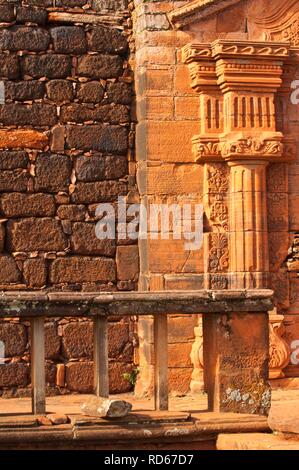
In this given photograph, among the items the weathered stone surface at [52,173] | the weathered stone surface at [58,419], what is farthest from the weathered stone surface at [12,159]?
the weathered stone surface at [58,419]

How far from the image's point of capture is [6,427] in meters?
7.27

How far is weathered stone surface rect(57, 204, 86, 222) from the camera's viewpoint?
34.8ft

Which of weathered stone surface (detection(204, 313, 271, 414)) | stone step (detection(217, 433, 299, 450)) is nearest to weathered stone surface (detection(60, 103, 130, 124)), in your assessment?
weathered stone surface (detection(204, 313, 271, 414))

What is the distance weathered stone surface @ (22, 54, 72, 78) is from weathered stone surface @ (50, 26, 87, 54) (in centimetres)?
8

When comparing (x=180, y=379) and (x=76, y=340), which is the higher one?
(x=76, y=340)

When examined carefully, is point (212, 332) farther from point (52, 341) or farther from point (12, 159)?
point (12, 159)

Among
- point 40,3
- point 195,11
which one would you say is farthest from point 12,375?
point 195,11

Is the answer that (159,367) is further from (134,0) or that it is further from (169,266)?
(134,0)

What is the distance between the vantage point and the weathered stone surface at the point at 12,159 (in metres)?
10.5

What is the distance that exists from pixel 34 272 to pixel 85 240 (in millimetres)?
589

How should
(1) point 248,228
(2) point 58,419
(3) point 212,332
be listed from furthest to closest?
(1) point 248,228 < (3) point 212,332 < (2) point 58,419

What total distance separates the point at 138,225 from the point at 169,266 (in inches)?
21.0

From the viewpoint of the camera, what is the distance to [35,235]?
415 inches

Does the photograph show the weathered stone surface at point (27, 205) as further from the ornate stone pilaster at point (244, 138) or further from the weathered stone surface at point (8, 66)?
the ornate stone pilaster at point (244, 138)
